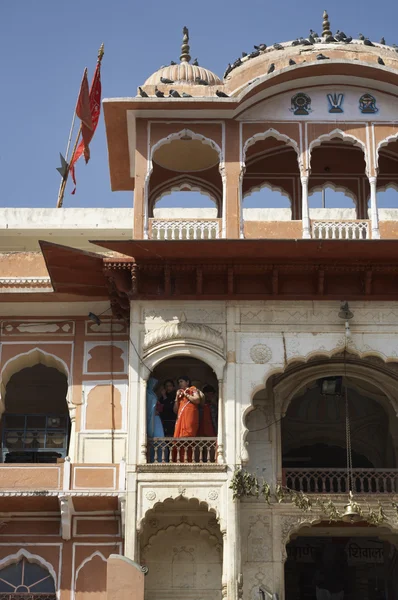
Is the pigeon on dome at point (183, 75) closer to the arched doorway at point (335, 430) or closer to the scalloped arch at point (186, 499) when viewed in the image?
the arched doorway at point (335, 430)

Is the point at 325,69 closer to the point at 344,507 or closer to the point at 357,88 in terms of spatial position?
the point at 357,88

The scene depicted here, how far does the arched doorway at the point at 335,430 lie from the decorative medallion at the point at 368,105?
4275 mm

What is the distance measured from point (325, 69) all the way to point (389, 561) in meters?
A: 8.52

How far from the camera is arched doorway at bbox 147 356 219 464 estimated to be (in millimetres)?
18594

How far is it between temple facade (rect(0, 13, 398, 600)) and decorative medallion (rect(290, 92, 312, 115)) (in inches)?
1.1

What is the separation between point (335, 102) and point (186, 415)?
5645 mm

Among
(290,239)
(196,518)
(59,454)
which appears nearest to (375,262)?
(290,239)

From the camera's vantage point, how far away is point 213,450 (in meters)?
19.0

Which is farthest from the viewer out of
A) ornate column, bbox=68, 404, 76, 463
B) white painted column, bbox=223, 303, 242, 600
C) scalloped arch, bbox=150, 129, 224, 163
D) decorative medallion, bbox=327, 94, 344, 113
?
decorative medallion, bbox=327, 94, 344, 113

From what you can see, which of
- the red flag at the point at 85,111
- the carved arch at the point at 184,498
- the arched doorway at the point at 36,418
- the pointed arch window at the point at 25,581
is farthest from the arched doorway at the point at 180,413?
the red flag at the point at 85,111

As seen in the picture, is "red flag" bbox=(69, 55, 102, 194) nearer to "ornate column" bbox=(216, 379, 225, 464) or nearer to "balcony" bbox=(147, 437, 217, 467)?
"ornate column" bbox=(216, 379, 225, 464)

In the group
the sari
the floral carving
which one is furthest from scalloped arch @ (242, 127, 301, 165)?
the sari

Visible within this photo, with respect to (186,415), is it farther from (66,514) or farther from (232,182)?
(232,182)

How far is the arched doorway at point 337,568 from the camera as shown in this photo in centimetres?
2294
